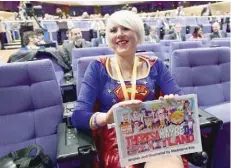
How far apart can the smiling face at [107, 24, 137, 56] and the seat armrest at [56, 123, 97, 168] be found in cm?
39

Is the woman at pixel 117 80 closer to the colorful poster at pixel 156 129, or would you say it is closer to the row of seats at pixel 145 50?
the colorful poster at pixel 156 129

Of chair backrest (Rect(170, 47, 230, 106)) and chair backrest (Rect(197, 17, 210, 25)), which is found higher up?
chair backrest (Rect(197, 17, 210, 25))

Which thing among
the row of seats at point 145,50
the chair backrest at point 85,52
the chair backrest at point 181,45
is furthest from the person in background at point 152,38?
the chair backrest at point 85,52

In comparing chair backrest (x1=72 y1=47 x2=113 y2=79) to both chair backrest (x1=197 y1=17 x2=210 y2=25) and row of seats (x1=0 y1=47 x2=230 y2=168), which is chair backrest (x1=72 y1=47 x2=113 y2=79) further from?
chair backrest (x1=197 y1=17 x2=210 y2=25)

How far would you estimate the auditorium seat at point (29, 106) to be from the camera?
111cm

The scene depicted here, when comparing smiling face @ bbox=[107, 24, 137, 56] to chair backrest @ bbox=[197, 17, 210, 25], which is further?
chair backrest @ bbox=[197, 17, 210, 25]

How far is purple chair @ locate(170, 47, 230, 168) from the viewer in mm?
1590

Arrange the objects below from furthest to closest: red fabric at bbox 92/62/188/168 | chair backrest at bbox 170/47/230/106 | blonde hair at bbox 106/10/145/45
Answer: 1. chair backrest at bbox 170/47/230/106
2. blonde hair at bbox 106/10/145/45
3. red fabric at bbox 92/62/188/168

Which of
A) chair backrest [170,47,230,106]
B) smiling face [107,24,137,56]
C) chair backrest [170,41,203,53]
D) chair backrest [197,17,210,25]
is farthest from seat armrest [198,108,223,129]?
chair backrest [197,17,210,25]

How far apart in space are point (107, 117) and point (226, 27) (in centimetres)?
758

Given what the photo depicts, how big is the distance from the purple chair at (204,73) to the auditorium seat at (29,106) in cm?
80

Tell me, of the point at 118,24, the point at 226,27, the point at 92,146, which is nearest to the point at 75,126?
the point at 92,146

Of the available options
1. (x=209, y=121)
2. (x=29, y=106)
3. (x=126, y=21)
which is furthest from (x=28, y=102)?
(x=209, y=121)

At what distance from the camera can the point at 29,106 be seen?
1.15m
